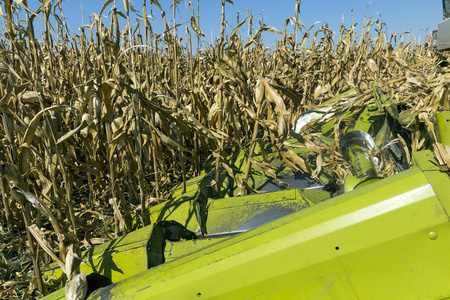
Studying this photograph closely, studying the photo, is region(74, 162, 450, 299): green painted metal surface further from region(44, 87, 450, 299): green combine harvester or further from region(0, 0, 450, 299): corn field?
region(0, 0, 450, 299): corn field

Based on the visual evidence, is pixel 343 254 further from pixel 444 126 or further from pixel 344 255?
pixel 444 126

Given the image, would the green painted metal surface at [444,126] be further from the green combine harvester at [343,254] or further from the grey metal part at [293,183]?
the grey metal part at [293,183]

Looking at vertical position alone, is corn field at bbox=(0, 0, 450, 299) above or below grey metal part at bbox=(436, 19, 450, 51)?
below

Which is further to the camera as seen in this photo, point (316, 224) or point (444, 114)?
point (444, 114)

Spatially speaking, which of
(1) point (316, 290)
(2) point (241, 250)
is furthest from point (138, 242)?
(1) point (316, 290)

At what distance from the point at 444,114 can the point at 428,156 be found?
0.24m

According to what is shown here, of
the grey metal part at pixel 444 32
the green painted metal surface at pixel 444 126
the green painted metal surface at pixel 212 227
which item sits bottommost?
the green painted metal surface at pixel 212 227

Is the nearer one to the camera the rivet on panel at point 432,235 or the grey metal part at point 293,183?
the rivet on panel at point 432,235

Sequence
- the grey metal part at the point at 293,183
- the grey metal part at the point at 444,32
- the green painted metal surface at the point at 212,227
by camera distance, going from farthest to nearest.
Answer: the grey metal part at the point at 444,32 < the grey metal part at the point at 293,183 < the green painted metal surface at the point at 212,227

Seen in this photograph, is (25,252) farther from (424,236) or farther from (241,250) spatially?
(424,236)

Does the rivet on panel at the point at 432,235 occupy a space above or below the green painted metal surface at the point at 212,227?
above

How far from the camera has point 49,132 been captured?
5.13 ft

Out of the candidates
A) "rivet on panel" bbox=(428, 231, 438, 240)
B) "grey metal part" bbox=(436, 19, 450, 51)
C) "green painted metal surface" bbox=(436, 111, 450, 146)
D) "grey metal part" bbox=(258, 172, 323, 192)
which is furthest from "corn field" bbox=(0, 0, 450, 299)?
"grey metal part" bbox=(436, 19, 450, 51)

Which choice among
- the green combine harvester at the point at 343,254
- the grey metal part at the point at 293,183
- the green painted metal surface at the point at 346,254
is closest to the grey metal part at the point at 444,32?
the grey metal part at the point at 293,183
